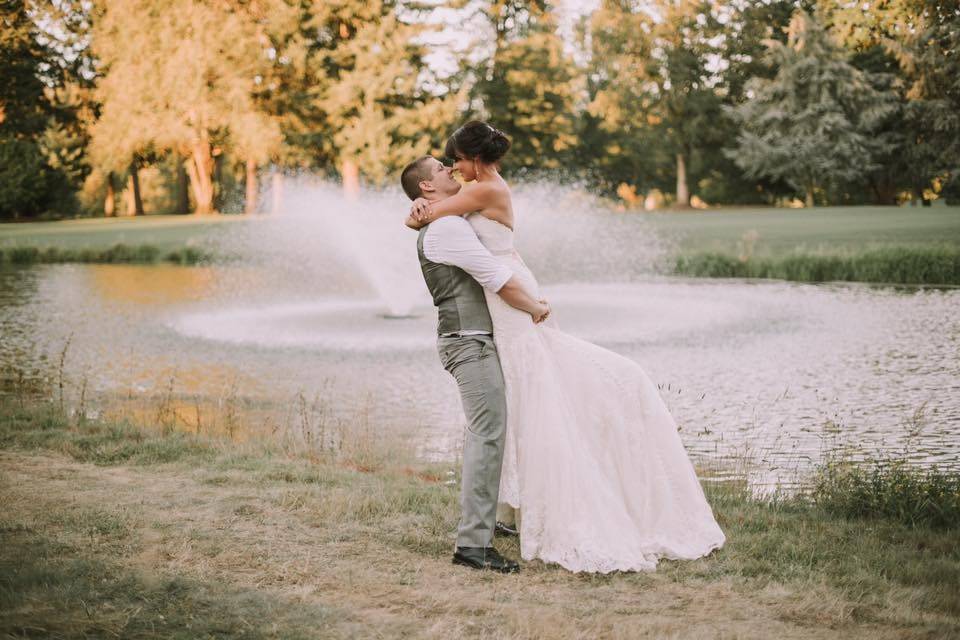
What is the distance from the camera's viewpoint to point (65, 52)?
127 feet

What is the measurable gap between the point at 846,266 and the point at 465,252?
19.7 m

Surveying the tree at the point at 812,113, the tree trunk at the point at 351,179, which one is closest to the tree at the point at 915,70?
the tree at the point at 812,113

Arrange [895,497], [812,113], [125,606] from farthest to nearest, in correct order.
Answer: [812,113], [895,497], [125,606]

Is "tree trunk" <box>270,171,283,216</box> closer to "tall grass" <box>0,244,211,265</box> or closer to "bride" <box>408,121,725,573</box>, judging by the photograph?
"tall grass" <box>0,244,211,265</box>

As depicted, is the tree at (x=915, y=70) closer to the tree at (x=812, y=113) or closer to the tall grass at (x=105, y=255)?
the tree at (x=812, y=113)

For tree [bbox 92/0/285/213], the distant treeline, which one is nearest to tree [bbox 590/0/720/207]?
the distant treeline

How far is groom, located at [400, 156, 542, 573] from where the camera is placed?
4426 mm

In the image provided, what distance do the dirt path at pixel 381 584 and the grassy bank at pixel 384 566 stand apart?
1 centimetres

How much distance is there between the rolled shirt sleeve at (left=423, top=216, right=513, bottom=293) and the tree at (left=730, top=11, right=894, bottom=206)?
3922cm

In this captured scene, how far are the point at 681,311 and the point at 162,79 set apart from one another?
30179mm

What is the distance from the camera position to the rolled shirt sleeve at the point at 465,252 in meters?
4.41

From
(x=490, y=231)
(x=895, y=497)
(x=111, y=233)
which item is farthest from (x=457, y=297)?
(x=111, y=233)

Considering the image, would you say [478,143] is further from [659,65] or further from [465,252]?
[659,65]

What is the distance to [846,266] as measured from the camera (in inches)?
875
